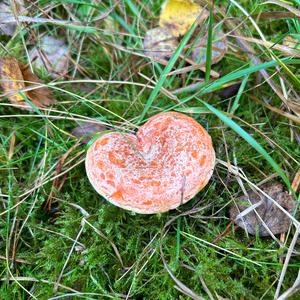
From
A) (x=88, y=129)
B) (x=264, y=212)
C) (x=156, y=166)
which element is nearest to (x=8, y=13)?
(x=88, y=129)

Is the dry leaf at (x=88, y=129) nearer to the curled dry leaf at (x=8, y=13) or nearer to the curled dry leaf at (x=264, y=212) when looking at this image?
the curled dry leaf at (x=8, y=13)

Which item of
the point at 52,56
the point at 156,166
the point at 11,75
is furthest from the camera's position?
the point at 52,56

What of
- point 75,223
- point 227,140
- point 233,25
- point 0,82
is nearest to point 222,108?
point 227,140

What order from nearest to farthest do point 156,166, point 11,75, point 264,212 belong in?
Answer: point 156,166 → point 264,212 → point 11,75

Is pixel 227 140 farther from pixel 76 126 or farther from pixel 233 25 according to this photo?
pixel 76 126

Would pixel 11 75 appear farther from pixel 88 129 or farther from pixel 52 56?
pixel 88 129

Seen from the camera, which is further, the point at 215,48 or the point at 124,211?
the point at 215,48

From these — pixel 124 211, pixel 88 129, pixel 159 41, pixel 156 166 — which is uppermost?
pixel 159 41
